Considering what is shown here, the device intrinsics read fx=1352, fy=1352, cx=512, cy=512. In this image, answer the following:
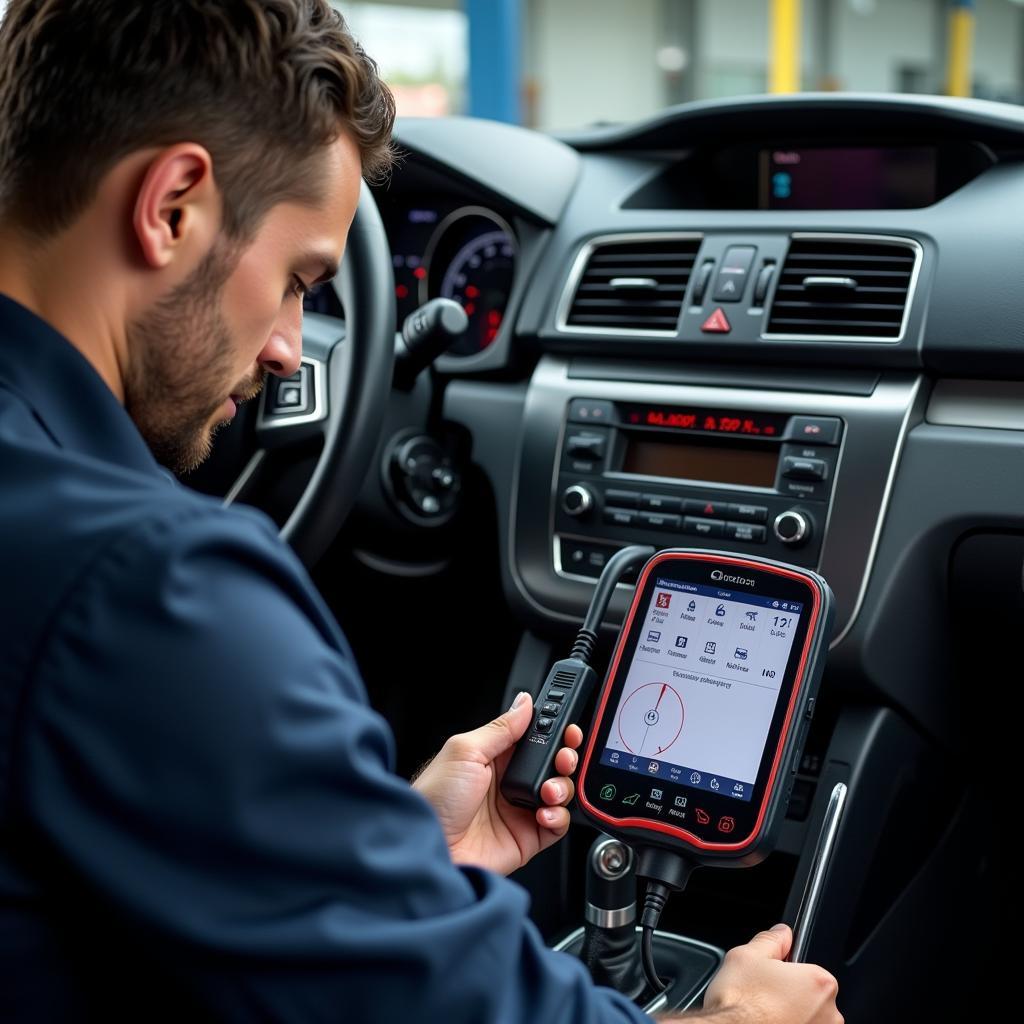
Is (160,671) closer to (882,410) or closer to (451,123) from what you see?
(882,410)

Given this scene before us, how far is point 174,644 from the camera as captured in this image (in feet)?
1.95

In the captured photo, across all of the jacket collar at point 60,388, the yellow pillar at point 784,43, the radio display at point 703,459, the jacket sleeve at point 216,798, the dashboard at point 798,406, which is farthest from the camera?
the yellow pillar at point 784,43

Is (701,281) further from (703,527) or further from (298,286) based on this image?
(298,286)

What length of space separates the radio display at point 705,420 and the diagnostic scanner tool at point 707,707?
34 cm

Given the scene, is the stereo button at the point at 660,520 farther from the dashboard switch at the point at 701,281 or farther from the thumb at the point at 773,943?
the thumb at the point at 773,943

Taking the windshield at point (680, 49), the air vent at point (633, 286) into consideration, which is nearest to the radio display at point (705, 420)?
the air vent at point (633, 286)

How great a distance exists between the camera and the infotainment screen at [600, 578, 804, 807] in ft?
3.77

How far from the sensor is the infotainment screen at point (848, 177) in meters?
1.70

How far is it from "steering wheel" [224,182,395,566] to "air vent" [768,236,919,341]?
46 cm

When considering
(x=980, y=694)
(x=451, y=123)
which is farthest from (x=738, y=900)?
(x=451, y=123)

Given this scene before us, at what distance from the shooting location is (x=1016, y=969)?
5.90 ft

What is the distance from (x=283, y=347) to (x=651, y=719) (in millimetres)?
488

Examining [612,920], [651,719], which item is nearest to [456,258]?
[651,719]

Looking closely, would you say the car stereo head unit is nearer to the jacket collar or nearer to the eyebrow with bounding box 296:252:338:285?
the eyebrow with bounding box 296:252:338:285
